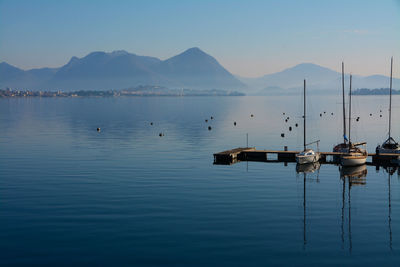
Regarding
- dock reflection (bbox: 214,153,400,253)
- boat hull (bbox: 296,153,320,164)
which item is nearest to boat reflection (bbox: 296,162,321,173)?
dock reflection (bbox: 214,153,400,253)

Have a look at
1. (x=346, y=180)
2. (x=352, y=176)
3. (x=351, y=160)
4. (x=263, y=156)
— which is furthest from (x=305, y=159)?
(x=346, y=180)

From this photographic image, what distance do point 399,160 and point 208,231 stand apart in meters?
41.3

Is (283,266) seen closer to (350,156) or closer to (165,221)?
(165,221)

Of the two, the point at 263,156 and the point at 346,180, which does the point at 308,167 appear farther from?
the point at 346,180

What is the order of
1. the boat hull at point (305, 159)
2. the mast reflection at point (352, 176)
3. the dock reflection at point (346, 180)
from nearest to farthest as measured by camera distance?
the dock reflection at point (346, 180) < the mast reflection at point (352, 176) < the boat hull at point (305, 159)

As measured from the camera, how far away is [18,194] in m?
44.3

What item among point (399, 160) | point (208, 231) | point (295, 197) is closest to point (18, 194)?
point (208, 231)

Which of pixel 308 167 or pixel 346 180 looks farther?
pixel 308 167

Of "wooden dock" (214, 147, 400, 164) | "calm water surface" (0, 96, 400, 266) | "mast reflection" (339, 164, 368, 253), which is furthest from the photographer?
"wooden dock" (214, 147, 400, 164)

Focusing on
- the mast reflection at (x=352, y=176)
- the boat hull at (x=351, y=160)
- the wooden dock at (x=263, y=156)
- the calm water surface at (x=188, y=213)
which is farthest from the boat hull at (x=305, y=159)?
the mast reflection at (x=352, y=176)

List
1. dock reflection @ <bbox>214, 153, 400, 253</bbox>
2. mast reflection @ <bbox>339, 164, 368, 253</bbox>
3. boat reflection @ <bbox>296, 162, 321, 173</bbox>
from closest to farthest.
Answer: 1. dock reflection @ <bbox>214, 153, 400, 253</bbox>
2. mast reflection @ <bbox>339, 164, 368, 253</bbox>
3. boat reflection @ <bbox>296, 162, 321, 173</bbox>

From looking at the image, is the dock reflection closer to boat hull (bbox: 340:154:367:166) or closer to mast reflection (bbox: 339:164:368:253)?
mast reflection (bbox: 339:164:368:253)

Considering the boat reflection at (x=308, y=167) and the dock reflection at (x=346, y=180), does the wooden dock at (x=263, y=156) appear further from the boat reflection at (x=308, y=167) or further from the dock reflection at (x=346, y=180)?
the boat reflection at (x=308, y=167)

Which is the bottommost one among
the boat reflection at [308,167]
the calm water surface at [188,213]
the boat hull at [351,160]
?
the calm water surface at [188,213]
